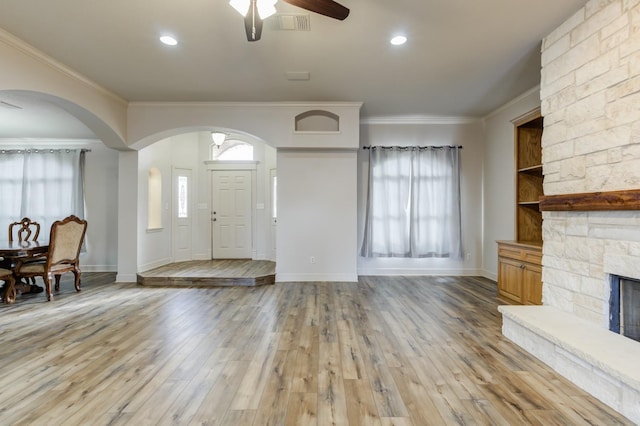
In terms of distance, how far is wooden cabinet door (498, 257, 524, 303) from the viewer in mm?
3874

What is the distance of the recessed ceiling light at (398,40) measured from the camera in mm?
3139

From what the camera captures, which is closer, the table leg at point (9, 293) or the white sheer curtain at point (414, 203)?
the table leg at point (9, 293)

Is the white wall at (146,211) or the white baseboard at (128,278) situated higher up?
the white wall at (146,211)

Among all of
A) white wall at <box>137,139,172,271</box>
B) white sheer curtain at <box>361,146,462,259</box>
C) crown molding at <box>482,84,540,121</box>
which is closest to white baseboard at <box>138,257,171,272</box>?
white wall at <box>137,139,172,271</box>

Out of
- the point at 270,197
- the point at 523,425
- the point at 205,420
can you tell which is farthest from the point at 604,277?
the point at 270,197

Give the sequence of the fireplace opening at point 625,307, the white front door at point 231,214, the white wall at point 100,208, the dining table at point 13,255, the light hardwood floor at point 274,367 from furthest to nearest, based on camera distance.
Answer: the white front door at point 231,214 → the white wall at point 100,208 → the dining table at point 13,255 → the fireplace opening at point 625,307 → the light hardwood floor at point 274,367

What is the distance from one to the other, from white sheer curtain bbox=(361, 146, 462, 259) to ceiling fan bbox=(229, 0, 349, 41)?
370 cm

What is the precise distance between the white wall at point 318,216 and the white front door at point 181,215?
2827 millimetres

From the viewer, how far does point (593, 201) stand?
7.95ft

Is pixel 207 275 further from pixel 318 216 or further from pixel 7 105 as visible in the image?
pixel 7 105

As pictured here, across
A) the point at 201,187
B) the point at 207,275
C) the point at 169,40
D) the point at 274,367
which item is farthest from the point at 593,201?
the point at 201,187

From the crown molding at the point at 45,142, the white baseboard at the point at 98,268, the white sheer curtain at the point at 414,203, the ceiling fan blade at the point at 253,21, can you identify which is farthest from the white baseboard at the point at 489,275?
the crown molding at the point at 45,142

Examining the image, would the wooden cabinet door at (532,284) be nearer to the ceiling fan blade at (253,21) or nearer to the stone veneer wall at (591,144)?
the stone veneer wall at (591,144)

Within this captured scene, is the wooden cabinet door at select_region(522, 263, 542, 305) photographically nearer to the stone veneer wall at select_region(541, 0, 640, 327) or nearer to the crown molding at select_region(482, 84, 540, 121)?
the stone veneer wall at select_region(541, 0, 640, 327)
